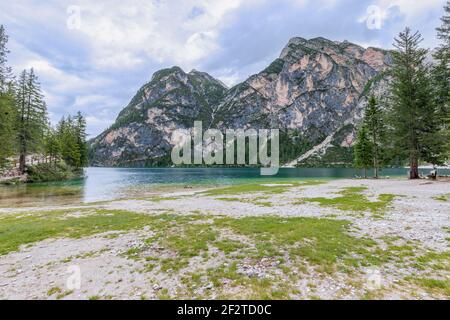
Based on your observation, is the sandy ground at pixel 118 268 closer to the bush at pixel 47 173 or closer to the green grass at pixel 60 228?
the green grass at pixel 60 228

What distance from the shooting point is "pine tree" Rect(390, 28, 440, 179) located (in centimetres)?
3731

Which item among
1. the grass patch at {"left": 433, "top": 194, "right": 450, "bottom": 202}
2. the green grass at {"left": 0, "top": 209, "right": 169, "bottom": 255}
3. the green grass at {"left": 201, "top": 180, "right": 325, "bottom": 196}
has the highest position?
the grass patch at {"left": 433, "top": 194, "right": 450, "bottom": 202}

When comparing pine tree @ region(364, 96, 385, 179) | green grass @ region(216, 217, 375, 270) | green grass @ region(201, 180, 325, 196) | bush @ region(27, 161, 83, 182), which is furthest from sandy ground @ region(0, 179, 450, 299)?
bush @ region(27, 161, 83, 182)

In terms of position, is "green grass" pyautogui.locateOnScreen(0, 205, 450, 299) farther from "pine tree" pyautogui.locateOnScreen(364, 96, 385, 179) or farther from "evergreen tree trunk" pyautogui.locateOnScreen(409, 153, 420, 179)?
"pine tree" pyautogui.locateOnScreen(364, 96, 385, 179)

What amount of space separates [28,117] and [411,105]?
89168 millimetres

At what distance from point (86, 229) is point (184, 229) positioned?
6.36 m

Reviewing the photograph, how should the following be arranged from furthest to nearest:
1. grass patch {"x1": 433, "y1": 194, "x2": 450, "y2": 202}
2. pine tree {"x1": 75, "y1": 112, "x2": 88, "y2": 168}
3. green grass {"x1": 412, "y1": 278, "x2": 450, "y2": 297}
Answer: pine tree {"x1": 75, "y1": 112, "x2": 88, "y2": 168}, grass patch {"x1": 433, "y1": 194, "x2": 450, "y2": 202}, green grass {"x1": 412, "y1": 278, "x2": 450, "y2": 297}

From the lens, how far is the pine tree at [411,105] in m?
37.3

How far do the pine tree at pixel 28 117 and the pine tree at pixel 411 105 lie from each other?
85041 mm

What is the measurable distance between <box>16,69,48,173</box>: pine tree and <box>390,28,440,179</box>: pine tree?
85.0 m

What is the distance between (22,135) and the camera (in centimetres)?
5716

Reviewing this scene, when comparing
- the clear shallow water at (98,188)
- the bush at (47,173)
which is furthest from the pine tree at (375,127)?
the bush at (47,173)
